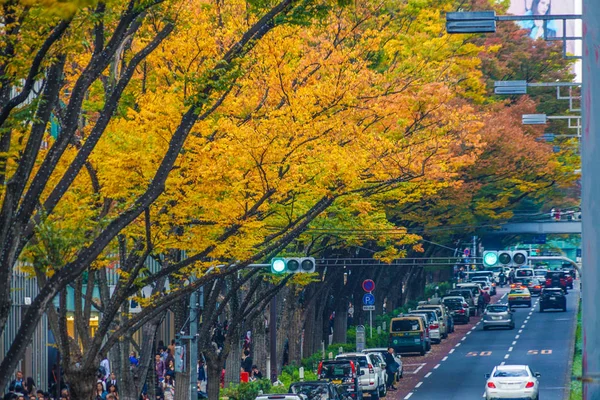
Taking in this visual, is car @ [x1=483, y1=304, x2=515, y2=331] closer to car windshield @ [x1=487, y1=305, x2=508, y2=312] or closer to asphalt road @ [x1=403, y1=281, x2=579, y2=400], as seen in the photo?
car windshield @ [x1=487, y1=305, x2=508, y2=312]

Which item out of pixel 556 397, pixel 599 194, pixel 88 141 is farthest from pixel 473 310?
pixel 599 194

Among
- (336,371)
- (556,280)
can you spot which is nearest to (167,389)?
(336,371)

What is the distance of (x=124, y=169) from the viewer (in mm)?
19812

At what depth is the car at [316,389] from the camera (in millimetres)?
30806

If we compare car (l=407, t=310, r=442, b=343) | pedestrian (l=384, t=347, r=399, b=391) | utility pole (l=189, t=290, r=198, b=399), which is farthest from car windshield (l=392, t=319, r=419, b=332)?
utility pole (l=189, t=290, r=198, b=399)

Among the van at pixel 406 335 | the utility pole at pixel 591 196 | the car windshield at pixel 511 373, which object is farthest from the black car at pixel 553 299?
the utility pole at pixel 591 196

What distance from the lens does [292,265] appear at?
3147 cm

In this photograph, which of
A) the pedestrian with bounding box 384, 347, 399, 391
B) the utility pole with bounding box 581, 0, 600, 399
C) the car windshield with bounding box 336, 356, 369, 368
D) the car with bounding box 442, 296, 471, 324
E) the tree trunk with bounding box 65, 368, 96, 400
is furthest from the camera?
the car with bounding box 442, 296, 471, 324

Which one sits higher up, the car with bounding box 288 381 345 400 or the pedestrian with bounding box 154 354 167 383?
the car with bounding box 288 381 345 400

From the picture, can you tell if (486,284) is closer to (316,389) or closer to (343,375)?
(343,375)

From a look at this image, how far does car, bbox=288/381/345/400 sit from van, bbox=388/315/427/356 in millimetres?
23043

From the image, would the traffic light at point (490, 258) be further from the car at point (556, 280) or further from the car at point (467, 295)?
the car at point (556, 280)

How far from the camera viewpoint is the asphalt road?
40.5 meters

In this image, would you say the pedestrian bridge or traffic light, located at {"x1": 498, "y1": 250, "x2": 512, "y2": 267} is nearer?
traffic light, located at {"x1": 498, "y1": 250, "x2": 512, "y2": 267}
